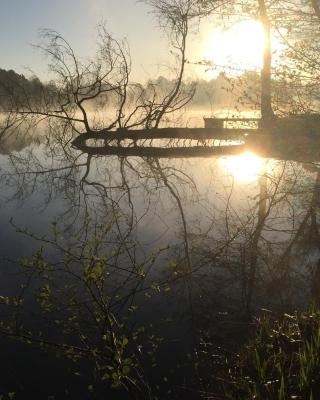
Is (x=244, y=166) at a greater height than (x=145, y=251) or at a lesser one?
greater

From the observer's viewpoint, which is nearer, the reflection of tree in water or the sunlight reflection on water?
the reflection of tree in water

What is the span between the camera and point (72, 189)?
40.6 feet

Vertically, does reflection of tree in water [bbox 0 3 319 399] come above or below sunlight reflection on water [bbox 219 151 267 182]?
Result: below

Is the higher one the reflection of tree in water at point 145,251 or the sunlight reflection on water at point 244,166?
the sunlight reflection on water at point 244,166

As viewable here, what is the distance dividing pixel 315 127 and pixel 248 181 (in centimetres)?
625

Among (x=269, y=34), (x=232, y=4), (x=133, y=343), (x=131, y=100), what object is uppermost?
(x=232, y=4)

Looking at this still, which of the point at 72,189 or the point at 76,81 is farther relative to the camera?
the point at 76,81

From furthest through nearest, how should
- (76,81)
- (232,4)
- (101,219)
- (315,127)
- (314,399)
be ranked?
(232,4), (76,81), (315,127), (101,219), (314,399)

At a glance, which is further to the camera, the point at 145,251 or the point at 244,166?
the point at 244,166

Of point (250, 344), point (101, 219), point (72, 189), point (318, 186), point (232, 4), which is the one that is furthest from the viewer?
point (232, 4)

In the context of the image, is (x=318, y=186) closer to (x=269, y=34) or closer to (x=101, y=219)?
(x=101, y=219)

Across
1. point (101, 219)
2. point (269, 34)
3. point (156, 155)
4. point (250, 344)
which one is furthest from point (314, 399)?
point (269, 34)

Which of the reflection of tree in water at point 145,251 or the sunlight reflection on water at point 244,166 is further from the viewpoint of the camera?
the sunlight reflection on water at point 244,166

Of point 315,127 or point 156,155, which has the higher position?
point 315,127
